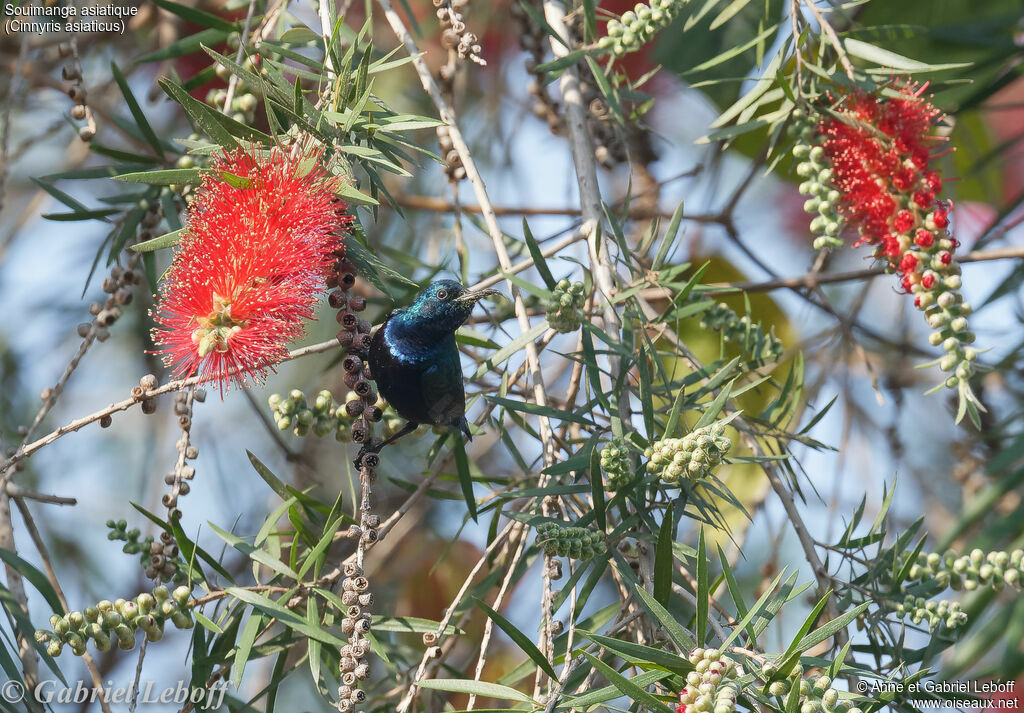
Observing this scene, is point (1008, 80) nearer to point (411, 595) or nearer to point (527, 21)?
point (527, 21)

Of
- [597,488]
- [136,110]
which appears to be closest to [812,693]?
[597,488]

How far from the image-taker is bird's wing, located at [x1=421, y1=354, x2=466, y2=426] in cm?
149

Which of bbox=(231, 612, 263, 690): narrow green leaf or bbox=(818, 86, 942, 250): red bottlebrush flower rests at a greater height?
bbox=(818, 86, 942, 250): red bottlebrush flower

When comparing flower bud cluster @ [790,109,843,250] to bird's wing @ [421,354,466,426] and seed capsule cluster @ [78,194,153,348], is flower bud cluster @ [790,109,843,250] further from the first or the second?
seed capsule cluster @ [78,194,153,348]

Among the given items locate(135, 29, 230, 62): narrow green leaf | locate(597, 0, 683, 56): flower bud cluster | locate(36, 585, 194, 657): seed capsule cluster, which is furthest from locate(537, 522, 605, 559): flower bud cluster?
locate(135, 29, 230, 62): narrow green leaf

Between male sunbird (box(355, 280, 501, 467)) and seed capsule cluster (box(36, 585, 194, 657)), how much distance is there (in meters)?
0.37

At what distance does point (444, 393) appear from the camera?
4.92ft

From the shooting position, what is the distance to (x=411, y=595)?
304 cm

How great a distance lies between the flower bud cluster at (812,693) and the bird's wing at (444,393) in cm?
65

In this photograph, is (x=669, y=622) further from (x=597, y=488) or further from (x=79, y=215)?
(x=79, y=215)

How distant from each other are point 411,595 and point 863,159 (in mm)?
2091

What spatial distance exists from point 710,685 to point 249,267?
0.77m

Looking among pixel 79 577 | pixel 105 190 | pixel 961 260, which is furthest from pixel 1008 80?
pixel 79 577

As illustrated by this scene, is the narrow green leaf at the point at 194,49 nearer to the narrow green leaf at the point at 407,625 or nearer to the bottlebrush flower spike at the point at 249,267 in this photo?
the bottlebrush flower spike at the point at 249,267
